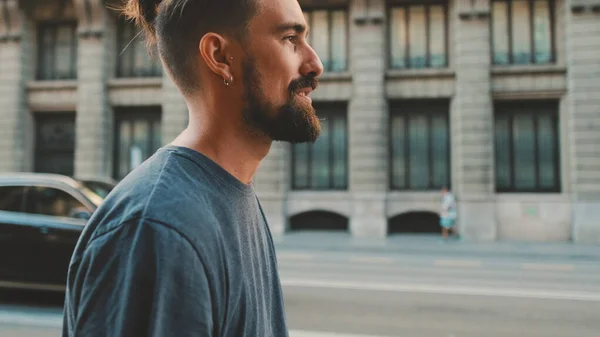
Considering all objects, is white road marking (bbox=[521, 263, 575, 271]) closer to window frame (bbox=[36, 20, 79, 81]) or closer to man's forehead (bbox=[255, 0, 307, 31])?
man's forehead (bbox=[255, 0, 307, 31])

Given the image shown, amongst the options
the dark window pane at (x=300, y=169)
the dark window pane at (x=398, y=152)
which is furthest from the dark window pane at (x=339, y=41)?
the dark window pane at (x=300, y=169)

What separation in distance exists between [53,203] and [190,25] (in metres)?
6.39

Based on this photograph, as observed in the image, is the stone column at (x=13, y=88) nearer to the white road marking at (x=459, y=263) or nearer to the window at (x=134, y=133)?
the window at (x=134, y=133)

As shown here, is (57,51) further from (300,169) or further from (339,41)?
(339,41)

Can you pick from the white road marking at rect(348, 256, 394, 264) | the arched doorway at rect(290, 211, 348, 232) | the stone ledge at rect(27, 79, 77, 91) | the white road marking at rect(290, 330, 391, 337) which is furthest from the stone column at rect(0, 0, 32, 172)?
the white road marking at rect(290, 330, 391, 337)

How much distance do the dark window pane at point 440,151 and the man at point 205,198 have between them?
16.7 m

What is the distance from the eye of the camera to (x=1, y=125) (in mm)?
18891

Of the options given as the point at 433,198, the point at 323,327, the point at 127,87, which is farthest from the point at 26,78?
the point at 323,327

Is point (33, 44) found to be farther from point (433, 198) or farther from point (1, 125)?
point (433, 198)

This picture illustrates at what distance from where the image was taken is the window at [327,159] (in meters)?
17.9

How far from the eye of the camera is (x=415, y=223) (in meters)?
17.4

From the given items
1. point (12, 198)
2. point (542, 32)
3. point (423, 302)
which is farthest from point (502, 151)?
point (12, 198)

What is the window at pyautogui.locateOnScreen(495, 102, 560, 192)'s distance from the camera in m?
16.8

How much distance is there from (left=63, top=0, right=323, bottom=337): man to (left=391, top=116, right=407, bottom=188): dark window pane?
1648cm
